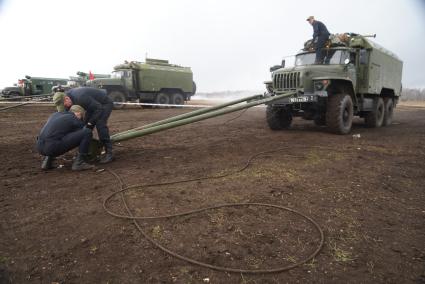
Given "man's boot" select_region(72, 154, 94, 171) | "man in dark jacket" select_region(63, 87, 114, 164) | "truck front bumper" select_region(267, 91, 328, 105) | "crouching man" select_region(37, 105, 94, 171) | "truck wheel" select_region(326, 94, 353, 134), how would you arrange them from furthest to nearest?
"truck wheel" select_region(326, 94, 353, 134) < "truck front bumper" select_region(267, 91, 328, 105) < "man in dark jacket" select_region(63, 87, 114, 164) < "man's boot" select_region(72, 154, 94, 171) < "crouching man" select_region(37, 105, 94, 171)

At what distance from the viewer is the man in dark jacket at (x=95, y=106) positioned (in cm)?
508

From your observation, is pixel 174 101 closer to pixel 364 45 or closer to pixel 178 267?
pixel 364 45

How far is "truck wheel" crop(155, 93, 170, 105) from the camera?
19.4 m

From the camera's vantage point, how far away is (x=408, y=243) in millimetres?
2729

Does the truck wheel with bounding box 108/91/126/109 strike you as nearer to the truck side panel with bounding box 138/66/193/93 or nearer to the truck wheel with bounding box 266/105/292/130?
the truck side panel with bounding box 138/66/193/93

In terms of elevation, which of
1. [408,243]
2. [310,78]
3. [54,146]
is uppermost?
[310,78]

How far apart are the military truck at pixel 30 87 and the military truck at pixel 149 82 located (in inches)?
335

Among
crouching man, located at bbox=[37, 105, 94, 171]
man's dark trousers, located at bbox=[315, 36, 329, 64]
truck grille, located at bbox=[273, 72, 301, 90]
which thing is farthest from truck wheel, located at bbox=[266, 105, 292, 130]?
crouching man, located at bbox=[37, 105, 94, 171]

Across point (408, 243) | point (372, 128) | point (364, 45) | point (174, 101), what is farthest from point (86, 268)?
point (174, 101)

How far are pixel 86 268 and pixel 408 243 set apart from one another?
104 inches

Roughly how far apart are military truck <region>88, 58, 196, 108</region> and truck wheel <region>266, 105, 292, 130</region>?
10863 mm

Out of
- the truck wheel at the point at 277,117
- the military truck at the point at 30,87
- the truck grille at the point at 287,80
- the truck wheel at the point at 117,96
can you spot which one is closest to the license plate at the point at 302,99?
the truck grille at the point at 287,80

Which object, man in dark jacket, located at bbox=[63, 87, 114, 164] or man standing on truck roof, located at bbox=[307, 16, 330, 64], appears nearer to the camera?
man in dark jacket, located at bbox=[63, 87, 114, 164]

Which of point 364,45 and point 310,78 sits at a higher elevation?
point 364,45
